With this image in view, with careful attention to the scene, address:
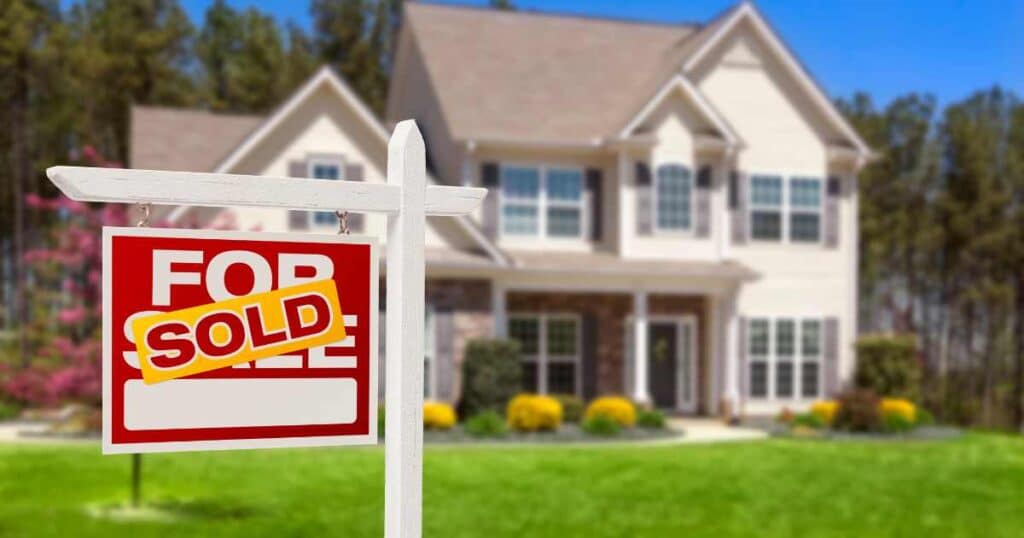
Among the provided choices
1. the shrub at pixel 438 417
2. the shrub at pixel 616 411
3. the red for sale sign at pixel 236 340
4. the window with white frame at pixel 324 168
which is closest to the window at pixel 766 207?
the shrub at pixel 616 411

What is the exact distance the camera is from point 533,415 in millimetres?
17734

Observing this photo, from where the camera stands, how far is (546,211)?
21859mm

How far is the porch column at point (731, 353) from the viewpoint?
21.8 metres

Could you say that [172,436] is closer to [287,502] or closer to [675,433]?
[287,502]

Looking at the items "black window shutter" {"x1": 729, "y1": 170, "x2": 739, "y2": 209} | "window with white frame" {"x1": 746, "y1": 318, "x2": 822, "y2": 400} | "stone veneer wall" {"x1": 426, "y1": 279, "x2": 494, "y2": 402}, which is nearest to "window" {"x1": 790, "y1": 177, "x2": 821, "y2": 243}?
"black window shutter" {"x1": 729, "y1": 170, "x2": 739, "y2": 209}

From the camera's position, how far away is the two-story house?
2022 cm

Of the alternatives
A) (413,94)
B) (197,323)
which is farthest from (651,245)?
(197,323)

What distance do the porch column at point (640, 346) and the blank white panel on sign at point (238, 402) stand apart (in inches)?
683

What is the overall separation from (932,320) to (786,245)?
2522cm

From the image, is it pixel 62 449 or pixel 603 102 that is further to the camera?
pixel 603 102

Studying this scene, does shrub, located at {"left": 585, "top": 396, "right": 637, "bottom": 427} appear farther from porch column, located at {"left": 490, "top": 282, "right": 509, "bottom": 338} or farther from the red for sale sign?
the red for sale sign

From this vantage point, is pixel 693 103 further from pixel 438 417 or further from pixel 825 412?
pixel 438 417

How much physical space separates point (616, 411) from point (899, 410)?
18.1 ft

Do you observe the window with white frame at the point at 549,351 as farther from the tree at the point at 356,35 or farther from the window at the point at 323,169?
the tree at the point at 356,35
